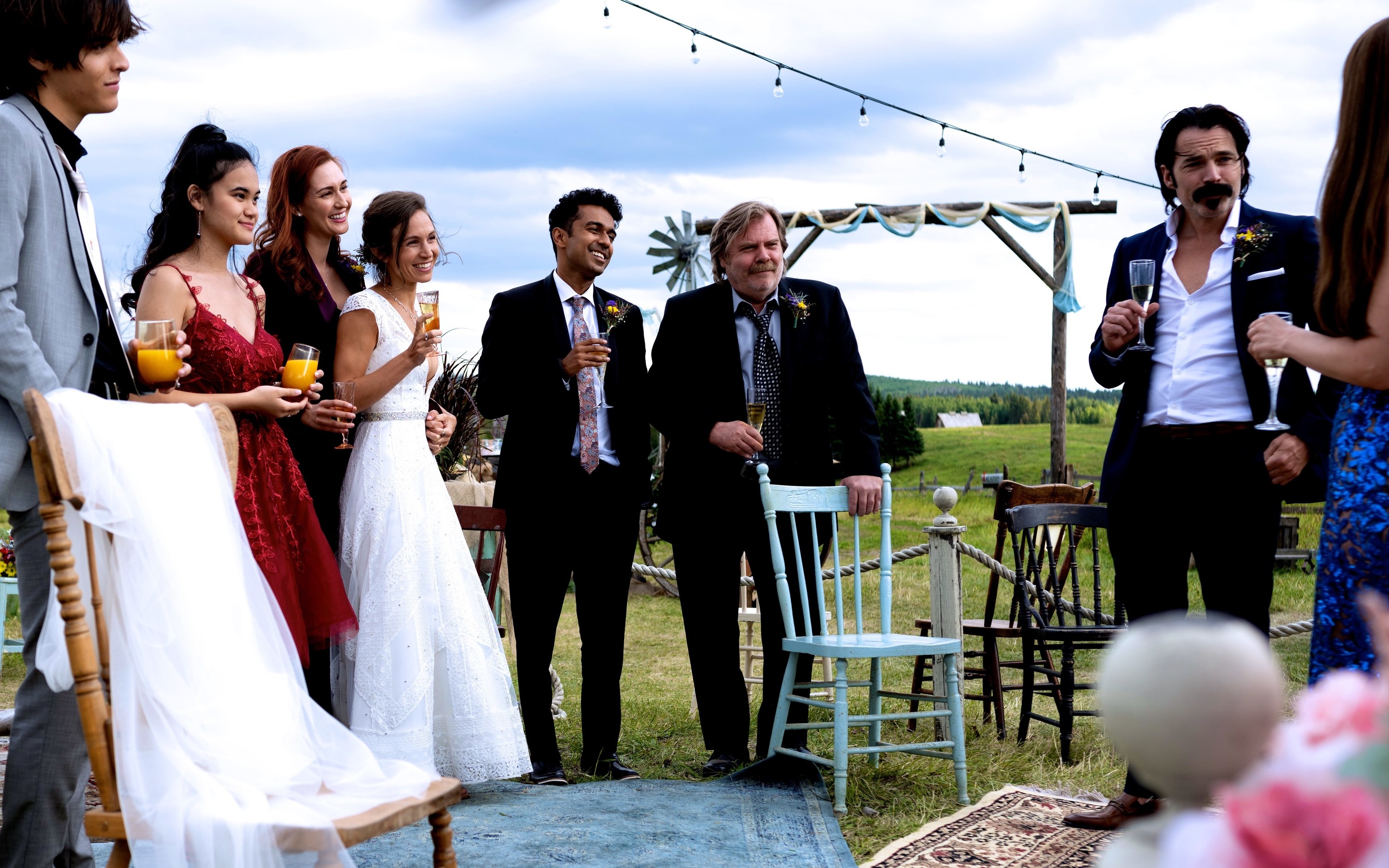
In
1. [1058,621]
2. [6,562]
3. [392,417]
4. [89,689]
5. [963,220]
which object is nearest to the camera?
[89,689]

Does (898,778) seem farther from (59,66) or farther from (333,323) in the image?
(59,66)

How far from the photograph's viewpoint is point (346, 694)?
337 centimetres

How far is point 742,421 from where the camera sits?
4.09 meters

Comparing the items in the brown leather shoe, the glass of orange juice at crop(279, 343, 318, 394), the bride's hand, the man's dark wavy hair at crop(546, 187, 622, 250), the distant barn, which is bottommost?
the brown leather shoe

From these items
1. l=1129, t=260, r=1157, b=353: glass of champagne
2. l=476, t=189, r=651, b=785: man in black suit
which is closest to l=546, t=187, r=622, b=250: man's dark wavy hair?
l=476, t=189, r=651, b=785: man in black suit

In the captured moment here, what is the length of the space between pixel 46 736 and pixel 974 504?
50.2 feet

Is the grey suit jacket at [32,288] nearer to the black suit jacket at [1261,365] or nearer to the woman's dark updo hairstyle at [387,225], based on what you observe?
the woman's dark updo hairstyle at [387,225]

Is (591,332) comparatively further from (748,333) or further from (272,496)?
(272,496)

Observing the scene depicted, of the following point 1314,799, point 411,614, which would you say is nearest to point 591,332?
point 411,614

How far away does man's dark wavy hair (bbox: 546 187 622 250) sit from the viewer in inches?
160

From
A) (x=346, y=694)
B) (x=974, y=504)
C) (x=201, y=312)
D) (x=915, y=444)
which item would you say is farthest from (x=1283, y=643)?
(x=915, y=444)

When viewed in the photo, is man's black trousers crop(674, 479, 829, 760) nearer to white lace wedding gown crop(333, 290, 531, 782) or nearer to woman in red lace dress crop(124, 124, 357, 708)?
white lace wedding gown crop(333, 290, 531, 782)

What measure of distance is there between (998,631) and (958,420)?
24.1 meters

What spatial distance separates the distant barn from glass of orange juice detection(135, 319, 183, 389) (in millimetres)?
26527
